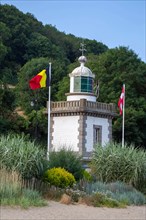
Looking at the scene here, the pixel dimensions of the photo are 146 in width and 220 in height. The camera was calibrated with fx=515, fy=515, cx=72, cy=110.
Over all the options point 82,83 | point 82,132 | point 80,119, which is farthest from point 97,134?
point 82,83

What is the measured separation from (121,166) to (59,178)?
440 cm

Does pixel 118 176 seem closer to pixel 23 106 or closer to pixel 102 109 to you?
pixel 102 109

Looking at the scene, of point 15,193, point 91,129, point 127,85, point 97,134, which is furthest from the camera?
point 127,85

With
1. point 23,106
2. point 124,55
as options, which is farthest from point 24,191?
point 23,106

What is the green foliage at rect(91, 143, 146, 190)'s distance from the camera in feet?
78.6

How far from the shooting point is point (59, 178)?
20.8 meters

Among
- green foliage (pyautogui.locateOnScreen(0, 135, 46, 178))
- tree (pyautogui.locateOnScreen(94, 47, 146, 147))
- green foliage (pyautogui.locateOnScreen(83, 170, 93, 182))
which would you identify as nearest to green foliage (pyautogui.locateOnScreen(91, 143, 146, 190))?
green foliage (pyautogui.locateOnScreen(83, 170, 93, 182))

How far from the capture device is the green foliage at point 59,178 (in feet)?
67.8

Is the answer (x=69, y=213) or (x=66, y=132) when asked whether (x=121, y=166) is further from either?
(x=66, y=132)

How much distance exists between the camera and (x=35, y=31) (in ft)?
336

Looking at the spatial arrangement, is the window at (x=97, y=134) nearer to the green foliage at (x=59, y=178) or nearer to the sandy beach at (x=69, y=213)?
the green foliage at (x=59, y=178)

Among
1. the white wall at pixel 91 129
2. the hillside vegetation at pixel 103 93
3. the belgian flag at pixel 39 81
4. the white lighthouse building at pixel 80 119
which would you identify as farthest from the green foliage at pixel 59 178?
the hillside vegetation at pixel 103 93

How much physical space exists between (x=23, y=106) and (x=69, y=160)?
37.1 meters

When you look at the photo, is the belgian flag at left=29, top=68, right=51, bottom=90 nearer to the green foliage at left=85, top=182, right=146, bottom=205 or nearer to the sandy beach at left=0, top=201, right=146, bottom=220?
the green foliage at left=85, top=182, right=146, bottom=205
